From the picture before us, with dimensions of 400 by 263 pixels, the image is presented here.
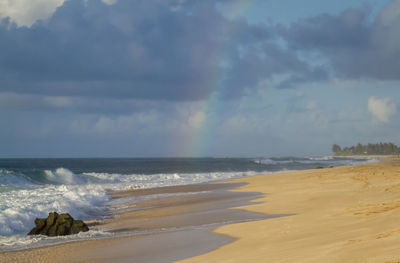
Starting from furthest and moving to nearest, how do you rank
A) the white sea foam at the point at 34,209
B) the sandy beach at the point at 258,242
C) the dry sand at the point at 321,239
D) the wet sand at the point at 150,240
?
the white sea foam at the point at 34,209
the wet sand at the point at 150,240
the sandy beach at the point at 258,242
the dry sand at the point at 321,239

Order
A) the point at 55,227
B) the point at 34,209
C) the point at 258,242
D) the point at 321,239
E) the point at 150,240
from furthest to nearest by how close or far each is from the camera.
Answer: the point at 34,209 < the point at 55,227 < the point at 150,240 < the point at 258,242 < the point at 321,239

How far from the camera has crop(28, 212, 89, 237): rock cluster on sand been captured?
11.7m

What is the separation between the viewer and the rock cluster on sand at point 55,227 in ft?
38.3

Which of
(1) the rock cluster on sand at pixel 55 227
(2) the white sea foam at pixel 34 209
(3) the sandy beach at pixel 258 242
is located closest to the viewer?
(3) the sandy beach at pixel 258 242

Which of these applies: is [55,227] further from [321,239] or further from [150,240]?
[321,239]

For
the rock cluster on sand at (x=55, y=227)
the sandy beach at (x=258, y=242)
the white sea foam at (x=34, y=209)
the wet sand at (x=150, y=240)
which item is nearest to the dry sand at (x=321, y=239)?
the sandy beach at (x=258, y=242)

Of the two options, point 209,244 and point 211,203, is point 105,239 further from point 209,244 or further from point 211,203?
point 211,203

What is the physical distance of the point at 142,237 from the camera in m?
11.0

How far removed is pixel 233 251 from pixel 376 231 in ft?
8.73

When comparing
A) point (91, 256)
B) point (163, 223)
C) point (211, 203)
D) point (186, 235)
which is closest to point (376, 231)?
point (186, 235)

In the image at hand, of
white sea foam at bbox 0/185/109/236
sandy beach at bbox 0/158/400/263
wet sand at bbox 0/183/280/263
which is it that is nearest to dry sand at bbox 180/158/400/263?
sandy beach at bbox 0/158/400/263

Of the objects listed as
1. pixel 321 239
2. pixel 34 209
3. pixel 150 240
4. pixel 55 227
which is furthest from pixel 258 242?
pixel 34 209

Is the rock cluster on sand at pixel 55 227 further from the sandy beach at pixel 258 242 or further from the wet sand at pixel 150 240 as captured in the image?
the sandy beach at pixel 258 242

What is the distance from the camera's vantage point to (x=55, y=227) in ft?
38.4
